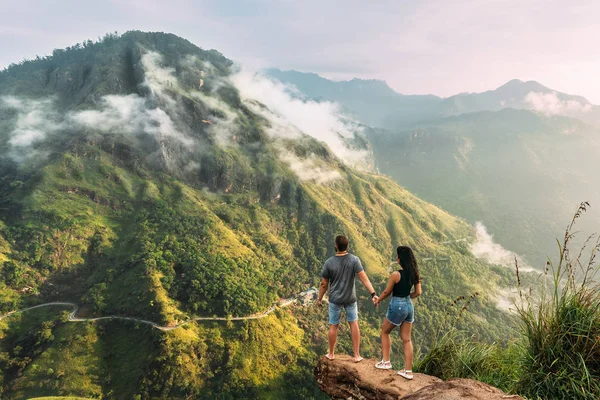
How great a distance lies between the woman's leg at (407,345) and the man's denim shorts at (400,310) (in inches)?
13.8

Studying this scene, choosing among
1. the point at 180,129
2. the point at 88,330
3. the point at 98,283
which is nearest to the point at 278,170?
the point at 180,129

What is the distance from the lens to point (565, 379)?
5.33m

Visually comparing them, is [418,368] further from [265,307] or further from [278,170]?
[278,170]

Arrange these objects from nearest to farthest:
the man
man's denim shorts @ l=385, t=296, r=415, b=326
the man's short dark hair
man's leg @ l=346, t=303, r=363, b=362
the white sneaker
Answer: the white sneaker < man's denim shorts @ l=385, t=296, r=415, b=326 < the man's short dark hair < the man < man's leg @ l=346, t=303, r=363, b=362

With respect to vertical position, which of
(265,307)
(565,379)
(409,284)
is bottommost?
(265,307)

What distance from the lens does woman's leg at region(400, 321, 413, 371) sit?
7.97 m

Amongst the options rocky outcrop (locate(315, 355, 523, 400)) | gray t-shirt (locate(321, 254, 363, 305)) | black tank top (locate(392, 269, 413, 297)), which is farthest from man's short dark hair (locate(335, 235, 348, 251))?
rocky outcrop (locate(315, 355, 523, 400))

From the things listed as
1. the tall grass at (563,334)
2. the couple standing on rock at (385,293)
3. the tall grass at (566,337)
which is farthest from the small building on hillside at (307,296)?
the tall grass at (566,337)

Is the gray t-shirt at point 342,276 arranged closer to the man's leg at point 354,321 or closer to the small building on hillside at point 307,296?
the man's leg at point 354,321

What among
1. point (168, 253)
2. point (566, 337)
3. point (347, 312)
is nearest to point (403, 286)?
point (347, 312)

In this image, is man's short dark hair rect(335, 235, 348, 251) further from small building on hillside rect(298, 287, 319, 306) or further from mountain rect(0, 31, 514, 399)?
small building on hillside rect(298, 287, 319, 306)

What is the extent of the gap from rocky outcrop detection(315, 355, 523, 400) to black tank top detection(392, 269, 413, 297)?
194 centimetres

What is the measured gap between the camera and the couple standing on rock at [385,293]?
8.29 m

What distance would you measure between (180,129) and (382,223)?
135 metres
